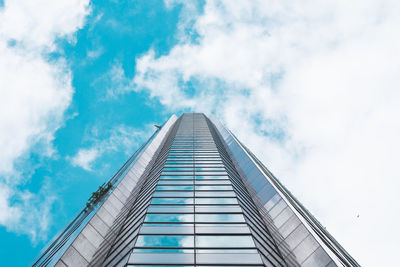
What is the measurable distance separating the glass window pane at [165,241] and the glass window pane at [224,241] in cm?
52

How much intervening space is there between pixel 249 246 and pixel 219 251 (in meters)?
1.63

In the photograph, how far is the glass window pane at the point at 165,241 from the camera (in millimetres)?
14156

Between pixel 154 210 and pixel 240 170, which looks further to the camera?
pixel 240 170

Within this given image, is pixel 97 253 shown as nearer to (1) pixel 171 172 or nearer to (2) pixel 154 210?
(2) pixel 154 210

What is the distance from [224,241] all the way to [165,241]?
10.1 ft

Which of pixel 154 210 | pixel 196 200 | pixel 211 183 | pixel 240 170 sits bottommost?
pixel 154 210

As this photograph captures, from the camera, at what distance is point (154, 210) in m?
17.9

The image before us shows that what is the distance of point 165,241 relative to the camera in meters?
14.5

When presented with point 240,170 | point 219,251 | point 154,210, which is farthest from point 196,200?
point 240,170

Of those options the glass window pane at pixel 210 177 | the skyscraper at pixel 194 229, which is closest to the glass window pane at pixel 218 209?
the skyscraper at pixel 194 229

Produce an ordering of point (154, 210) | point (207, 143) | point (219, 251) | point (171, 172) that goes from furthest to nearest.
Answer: point (207, 143) < point (171, 172) < point (154, 210) < point (219, 251)

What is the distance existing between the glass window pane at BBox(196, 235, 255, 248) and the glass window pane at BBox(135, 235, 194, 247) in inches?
20.6

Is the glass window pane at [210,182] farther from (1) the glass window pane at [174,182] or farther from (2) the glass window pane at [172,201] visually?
(2) the glass window pane at [172,201]

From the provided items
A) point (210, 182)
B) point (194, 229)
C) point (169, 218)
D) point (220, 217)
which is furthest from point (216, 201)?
point (194, 229)
